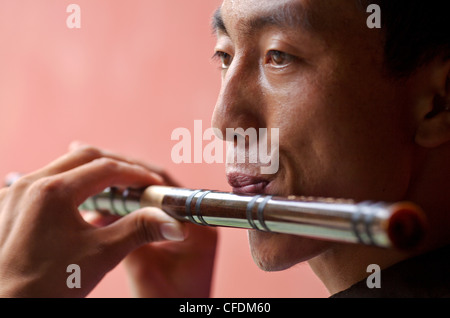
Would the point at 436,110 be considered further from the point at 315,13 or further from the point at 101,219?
the point at 101,219

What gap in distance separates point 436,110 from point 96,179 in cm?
58

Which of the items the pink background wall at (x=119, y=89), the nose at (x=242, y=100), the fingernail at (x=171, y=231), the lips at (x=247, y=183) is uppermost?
the pink background wall at (x=119, y=89)

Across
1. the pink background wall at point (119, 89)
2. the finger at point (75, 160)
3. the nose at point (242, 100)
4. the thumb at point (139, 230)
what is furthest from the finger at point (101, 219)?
the nose at point (242, 100)

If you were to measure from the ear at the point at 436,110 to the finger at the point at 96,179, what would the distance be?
1.75ft

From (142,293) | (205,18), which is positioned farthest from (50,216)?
(205,18)

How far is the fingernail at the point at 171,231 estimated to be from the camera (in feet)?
3.22

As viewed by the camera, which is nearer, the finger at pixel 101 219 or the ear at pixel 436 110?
the ear at pixel 436 110

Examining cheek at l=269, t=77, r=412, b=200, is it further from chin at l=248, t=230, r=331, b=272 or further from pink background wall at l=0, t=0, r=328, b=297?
pink background wall at l=0, t=0, r=328, b=297

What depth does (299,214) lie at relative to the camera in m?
0.71

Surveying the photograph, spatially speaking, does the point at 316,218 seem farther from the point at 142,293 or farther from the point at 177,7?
Result: the point at 177,7

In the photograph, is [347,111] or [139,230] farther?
[139,230]

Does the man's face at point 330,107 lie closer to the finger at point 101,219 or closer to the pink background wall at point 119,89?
the finger at point 101,219

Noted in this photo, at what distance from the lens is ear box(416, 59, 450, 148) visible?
2.66 ft

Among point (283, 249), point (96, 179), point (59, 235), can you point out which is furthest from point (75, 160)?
point (283, 249)
